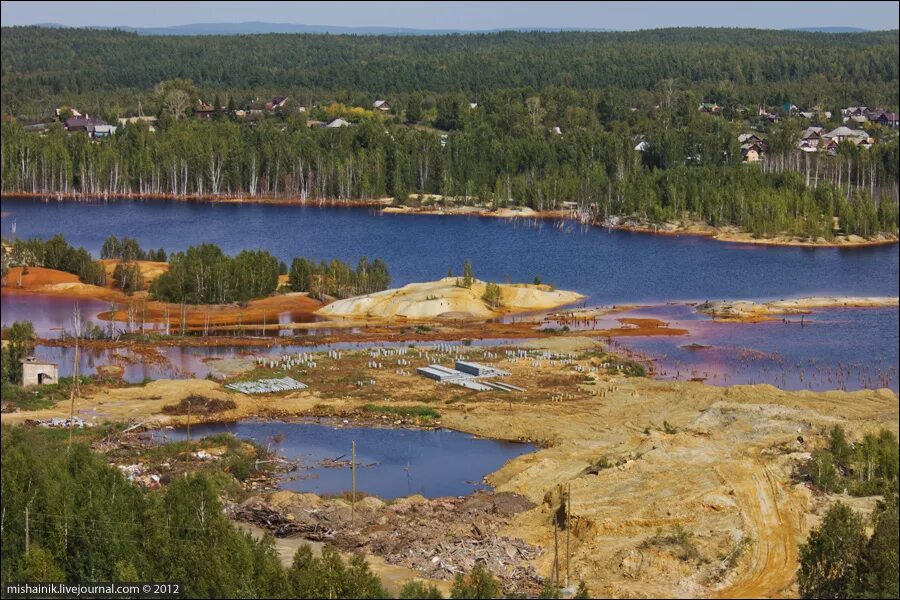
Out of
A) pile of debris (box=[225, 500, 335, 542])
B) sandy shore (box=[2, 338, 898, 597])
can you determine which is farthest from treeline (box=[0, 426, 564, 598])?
sandy shore (box=[2, 338, 898, 597])

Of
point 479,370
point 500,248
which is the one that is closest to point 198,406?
point 479,370

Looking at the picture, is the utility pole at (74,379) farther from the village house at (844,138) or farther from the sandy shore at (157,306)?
the village house at (844,138)

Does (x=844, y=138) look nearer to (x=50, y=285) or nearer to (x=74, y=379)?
(x=50, y=285)

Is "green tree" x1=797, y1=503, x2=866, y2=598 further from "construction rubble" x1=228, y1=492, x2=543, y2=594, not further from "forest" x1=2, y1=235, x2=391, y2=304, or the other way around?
"forest" x1=2, y1=235, x2=391, y2=304

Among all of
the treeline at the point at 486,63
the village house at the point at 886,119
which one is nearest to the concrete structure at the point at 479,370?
the treeline at the point at 486,63

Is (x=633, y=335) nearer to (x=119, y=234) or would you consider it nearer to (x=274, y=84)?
(x=119, y=234)

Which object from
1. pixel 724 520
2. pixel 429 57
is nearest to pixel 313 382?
pixel 724 520
